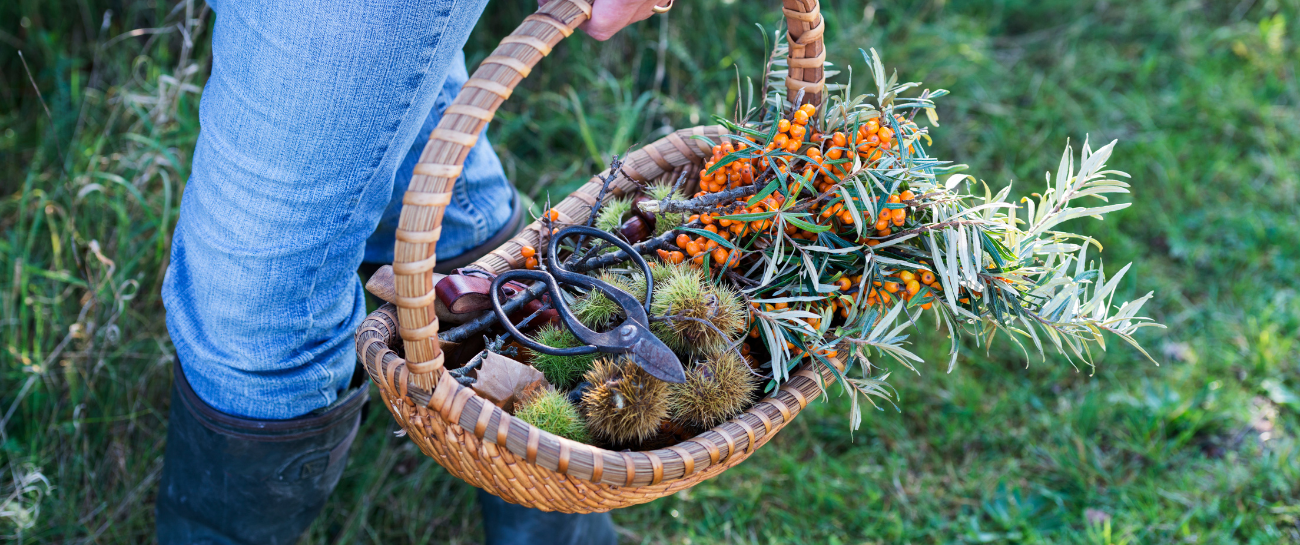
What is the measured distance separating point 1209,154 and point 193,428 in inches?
124

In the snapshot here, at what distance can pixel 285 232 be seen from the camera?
1.16m

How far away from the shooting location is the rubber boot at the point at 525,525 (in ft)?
5.43

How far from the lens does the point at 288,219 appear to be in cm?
115

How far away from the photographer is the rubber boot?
166 cm

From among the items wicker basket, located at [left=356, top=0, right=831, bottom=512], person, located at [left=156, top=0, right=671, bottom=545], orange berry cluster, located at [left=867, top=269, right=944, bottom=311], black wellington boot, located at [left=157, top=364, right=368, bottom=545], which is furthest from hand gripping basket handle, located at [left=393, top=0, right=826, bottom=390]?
orange berry cluster, located at [left=867, top=269, right=944, bottom=311]

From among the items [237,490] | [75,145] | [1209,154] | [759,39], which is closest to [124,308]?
[75,145]

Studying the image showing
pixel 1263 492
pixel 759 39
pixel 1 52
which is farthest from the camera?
pixel 759 39

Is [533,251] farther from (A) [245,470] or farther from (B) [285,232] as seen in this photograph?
(A) [245,470]

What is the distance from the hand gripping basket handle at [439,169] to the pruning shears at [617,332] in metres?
0.17

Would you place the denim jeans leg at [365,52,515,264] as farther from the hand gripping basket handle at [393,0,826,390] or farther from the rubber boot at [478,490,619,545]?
the hand gripping basket handle at [393,0,826,390]

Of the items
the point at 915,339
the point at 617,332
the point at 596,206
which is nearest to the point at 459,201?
the point at 596,206

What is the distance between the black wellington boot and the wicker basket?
0.32m

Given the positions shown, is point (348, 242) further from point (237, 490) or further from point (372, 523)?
point (372, 523)

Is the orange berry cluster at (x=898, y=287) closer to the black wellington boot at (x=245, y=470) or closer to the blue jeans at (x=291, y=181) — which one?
the blue jeans at (x=291, y=181)
